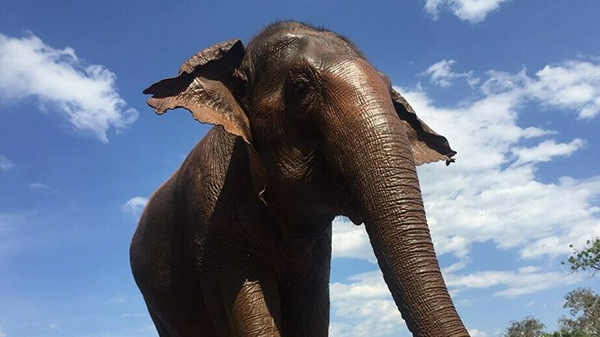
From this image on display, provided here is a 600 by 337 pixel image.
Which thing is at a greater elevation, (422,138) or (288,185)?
(422,138)

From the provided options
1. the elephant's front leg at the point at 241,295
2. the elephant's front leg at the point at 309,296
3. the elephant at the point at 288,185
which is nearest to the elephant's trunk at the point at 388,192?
the elephant at the point at 288,185

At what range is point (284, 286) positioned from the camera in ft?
16.2

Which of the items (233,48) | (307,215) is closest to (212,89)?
(233,48)

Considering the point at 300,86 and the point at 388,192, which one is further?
the point at 300,86

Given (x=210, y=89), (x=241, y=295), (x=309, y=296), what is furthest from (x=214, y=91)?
(x=309, y=296)

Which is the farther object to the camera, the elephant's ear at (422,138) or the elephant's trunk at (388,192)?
the elephant's ear at (422,138)

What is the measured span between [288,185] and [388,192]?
97cm

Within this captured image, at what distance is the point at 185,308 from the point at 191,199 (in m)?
1.08

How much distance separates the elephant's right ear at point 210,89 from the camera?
4164 mm

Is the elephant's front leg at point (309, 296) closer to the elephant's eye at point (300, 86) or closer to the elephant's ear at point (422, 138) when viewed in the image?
the elephant's ear at point (422, 138)

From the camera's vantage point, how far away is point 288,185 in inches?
159

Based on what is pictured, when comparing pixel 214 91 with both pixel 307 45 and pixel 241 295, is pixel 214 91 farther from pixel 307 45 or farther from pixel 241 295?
pixel 241 295

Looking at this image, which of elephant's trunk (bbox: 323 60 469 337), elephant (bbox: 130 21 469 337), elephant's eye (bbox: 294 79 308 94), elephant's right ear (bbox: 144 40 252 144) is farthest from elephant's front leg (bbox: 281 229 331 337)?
elephant's trunk (bbox: 323 60 469 337)

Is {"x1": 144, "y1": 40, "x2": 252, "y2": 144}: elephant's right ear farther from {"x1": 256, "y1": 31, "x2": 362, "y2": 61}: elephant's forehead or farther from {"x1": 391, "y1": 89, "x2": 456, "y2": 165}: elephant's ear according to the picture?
{"x1": 391, "y1": 89, "x2": 456, "y2": 165}: elephant's ear
